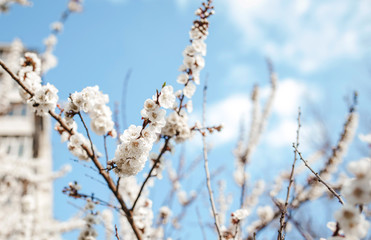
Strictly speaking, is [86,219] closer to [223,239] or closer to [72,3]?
[223,239]

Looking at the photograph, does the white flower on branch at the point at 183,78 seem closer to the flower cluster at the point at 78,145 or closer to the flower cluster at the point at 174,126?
the flower cluster at the point at 174,126

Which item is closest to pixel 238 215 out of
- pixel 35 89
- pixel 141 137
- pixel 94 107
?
pixel 141 137

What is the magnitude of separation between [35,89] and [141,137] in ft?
3.36

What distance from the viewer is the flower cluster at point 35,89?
6.24 ft

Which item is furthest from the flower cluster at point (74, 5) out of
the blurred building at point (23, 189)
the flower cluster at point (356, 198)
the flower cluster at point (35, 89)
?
the flower cluster at point (356, 198)

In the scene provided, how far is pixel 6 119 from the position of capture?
2398 centimetres

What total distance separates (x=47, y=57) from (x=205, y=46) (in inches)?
261

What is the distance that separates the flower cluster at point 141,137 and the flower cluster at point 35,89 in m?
0.69

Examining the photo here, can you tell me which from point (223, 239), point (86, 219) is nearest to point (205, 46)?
point (223, 239)

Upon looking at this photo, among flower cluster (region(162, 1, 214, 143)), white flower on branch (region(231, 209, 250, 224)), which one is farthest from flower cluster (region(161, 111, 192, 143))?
white flower on branch (region(231, 209, 250, 224))

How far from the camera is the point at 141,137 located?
1.66m

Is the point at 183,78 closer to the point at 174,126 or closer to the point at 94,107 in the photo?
the point at 174,126

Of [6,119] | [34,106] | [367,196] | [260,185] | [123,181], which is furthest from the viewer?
[6,119]

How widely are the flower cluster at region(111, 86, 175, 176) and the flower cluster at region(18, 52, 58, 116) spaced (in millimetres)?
694
